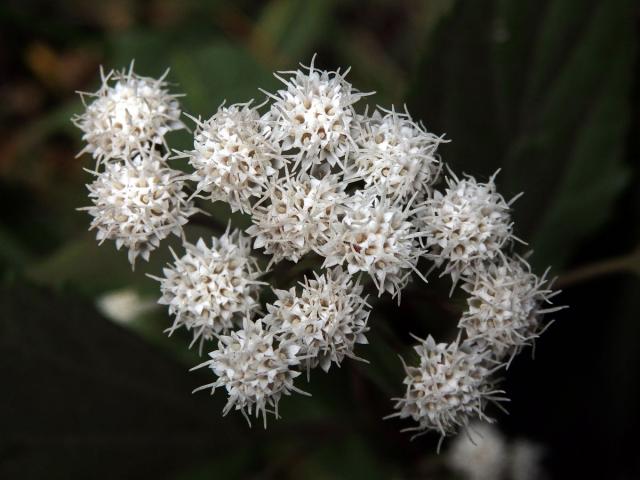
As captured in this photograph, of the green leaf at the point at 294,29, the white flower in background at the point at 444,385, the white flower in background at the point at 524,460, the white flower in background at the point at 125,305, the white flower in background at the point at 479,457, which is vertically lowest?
the white flower in background at the point at 524,460

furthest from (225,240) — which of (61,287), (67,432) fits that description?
(67,432)

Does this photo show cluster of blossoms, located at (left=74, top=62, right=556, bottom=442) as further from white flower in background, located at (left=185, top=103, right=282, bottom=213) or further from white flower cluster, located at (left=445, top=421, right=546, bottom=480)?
white flower cluster, located at (left=445, top=421, right=546, bottom=480)

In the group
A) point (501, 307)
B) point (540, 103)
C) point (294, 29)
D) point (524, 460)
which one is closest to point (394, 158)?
point (501, 307)

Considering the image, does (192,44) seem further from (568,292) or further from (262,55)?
(568,292)

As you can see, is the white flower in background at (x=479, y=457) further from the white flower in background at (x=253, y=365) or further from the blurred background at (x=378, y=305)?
the white flower in background at (x=253, y=365)

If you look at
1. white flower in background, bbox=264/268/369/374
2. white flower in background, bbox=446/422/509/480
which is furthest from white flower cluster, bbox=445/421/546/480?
white flower in background, bbox=264/268/369/374

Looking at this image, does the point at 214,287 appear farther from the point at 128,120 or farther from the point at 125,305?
the point at 125,305

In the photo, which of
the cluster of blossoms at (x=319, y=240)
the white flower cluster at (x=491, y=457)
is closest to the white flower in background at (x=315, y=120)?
the cluster of blossoms at (x=319, y=240)
